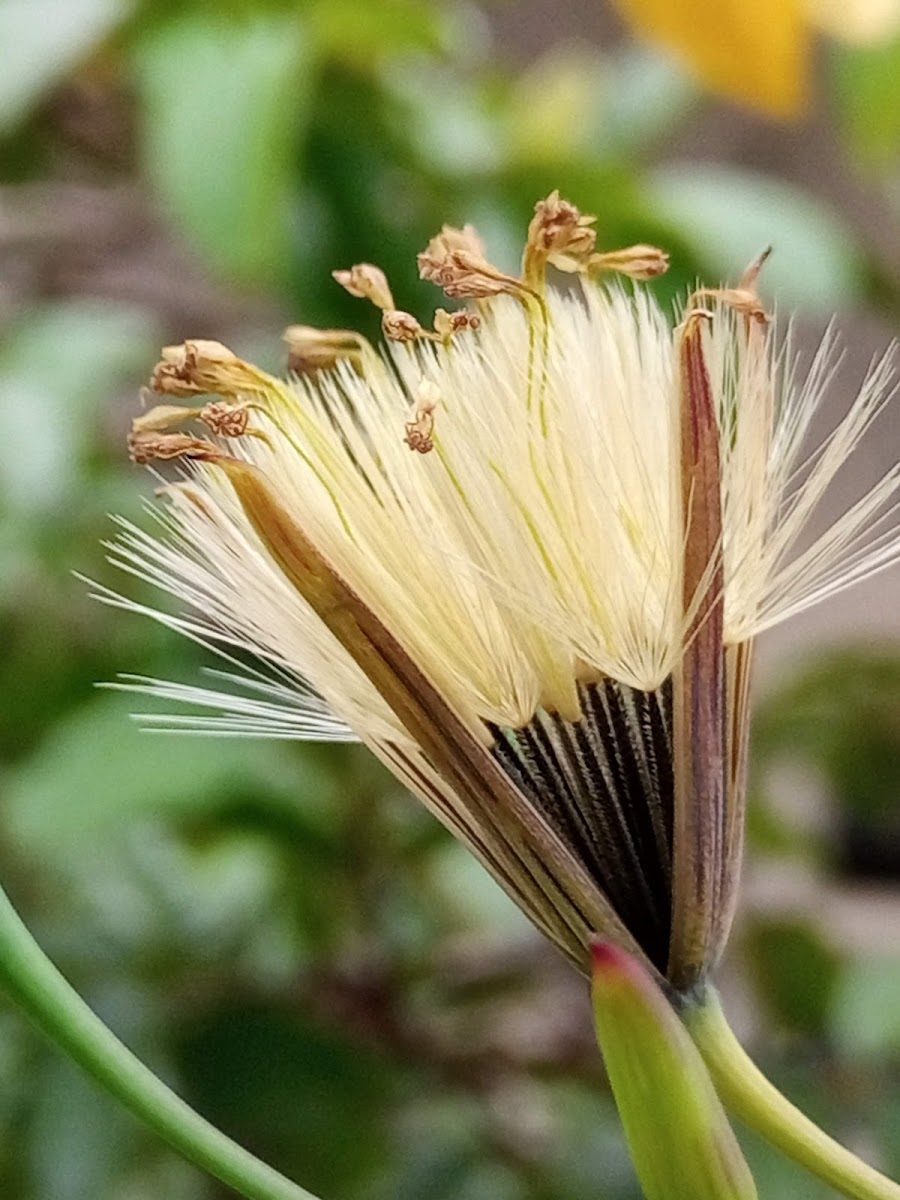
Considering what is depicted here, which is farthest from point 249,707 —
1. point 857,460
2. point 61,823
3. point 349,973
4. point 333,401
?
point 857,460

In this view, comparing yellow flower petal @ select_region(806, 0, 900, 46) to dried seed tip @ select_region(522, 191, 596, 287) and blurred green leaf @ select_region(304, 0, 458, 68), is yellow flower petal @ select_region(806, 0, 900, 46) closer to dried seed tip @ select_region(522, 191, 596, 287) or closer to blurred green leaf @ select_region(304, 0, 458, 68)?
blurred green leaf @ select_region(304, 0, 458, 68)

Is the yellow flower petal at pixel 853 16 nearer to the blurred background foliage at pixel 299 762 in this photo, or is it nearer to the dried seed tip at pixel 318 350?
the blurred background foliage at pixel 299 762

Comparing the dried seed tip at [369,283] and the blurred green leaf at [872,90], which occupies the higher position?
the blurred green leaf at [872,90]

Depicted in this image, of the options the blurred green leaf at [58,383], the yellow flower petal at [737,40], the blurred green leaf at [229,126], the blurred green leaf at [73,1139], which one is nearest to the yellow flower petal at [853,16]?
the yellow flower petal at [737,40]

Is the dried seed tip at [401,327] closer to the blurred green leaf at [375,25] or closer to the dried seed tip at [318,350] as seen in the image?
the dried seed tip at [318,350]

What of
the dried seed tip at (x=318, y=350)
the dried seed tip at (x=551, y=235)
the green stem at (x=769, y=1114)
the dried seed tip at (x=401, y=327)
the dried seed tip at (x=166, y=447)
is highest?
the dried seed tip at (x=551, y=235)

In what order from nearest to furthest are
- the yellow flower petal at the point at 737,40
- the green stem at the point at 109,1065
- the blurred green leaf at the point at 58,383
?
the green stem at the point at 109,1065 → the yellow flower petal at the point at 737,40 → the blurred green leaf at the point at 58,383

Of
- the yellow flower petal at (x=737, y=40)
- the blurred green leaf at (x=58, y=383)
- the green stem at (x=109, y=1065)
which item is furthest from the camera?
the blurred green leaf at (x=58, y=383)

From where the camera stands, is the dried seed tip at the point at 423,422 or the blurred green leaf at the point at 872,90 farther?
the blurred green leaf at the point at 872,90

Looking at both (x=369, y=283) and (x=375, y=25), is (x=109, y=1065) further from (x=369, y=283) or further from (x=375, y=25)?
(x=375, y=25)
